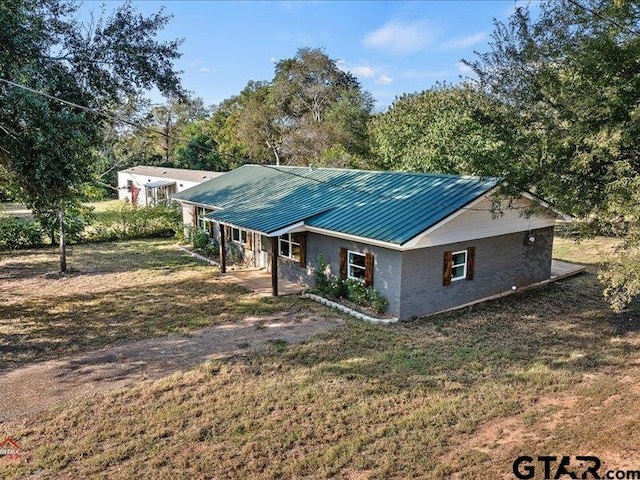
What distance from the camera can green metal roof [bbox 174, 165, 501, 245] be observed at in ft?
40.4

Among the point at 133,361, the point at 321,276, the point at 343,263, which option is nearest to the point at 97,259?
the point at 321,276

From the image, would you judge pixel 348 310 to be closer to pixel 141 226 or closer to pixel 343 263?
pixel 343 263

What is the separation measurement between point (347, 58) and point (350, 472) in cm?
4332

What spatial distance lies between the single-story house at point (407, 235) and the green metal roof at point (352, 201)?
0.03m

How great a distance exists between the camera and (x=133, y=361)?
9.25m

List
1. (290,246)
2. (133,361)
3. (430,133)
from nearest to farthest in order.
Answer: (133,361) < (290,246) < (430,133)

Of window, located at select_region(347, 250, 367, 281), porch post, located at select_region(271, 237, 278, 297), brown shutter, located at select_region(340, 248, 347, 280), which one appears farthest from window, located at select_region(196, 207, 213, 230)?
window, located at select_region(347, 250, 367, 281)

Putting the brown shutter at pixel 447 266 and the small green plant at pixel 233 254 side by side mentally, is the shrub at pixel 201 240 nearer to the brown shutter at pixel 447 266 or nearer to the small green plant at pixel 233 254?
the small green plant at pixel 233 254

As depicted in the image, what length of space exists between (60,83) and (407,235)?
8627 mm

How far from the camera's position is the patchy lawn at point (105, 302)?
34.9 feet

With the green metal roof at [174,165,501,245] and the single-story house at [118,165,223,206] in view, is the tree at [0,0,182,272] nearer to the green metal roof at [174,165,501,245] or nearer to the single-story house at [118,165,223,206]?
the green metal roof at [174,165,501,245]

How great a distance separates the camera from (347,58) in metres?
44.2

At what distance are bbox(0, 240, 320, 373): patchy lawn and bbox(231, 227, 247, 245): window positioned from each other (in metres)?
1.75

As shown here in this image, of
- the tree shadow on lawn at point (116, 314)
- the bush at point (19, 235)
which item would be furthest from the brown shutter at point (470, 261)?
the bush at point (19, 235)
